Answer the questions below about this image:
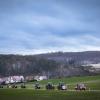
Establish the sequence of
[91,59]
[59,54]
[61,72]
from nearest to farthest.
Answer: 1. [61,72]
2. [91,59]
3. [59,54]

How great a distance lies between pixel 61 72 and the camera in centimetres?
11994

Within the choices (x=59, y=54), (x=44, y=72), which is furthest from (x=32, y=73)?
(x=59, y=54)

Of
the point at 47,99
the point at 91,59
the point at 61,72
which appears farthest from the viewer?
the point at 91,59

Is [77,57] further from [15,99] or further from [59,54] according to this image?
[15,99]

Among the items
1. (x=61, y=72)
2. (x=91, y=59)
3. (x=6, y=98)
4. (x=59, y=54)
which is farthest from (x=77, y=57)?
(x=6, y=98)

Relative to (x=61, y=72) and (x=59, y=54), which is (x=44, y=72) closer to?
(x=61, y=72)

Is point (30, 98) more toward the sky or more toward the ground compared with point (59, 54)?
more toward the ground

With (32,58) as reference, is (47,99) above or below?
below

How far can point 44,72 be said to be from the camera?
120 m

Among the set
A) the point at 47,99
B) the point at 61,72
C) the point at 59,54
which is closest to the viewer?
the point at 47,99

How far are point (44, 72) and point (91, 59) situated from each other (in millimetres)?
40255

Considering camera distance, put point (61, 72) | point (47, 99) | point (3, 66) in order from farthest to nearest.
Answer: point (61, 72)
point (3, 66)
point (47, 99)

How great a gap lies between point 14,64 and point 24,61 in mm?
7369

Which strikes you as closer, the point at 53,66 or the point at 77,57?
the point at 53,66
